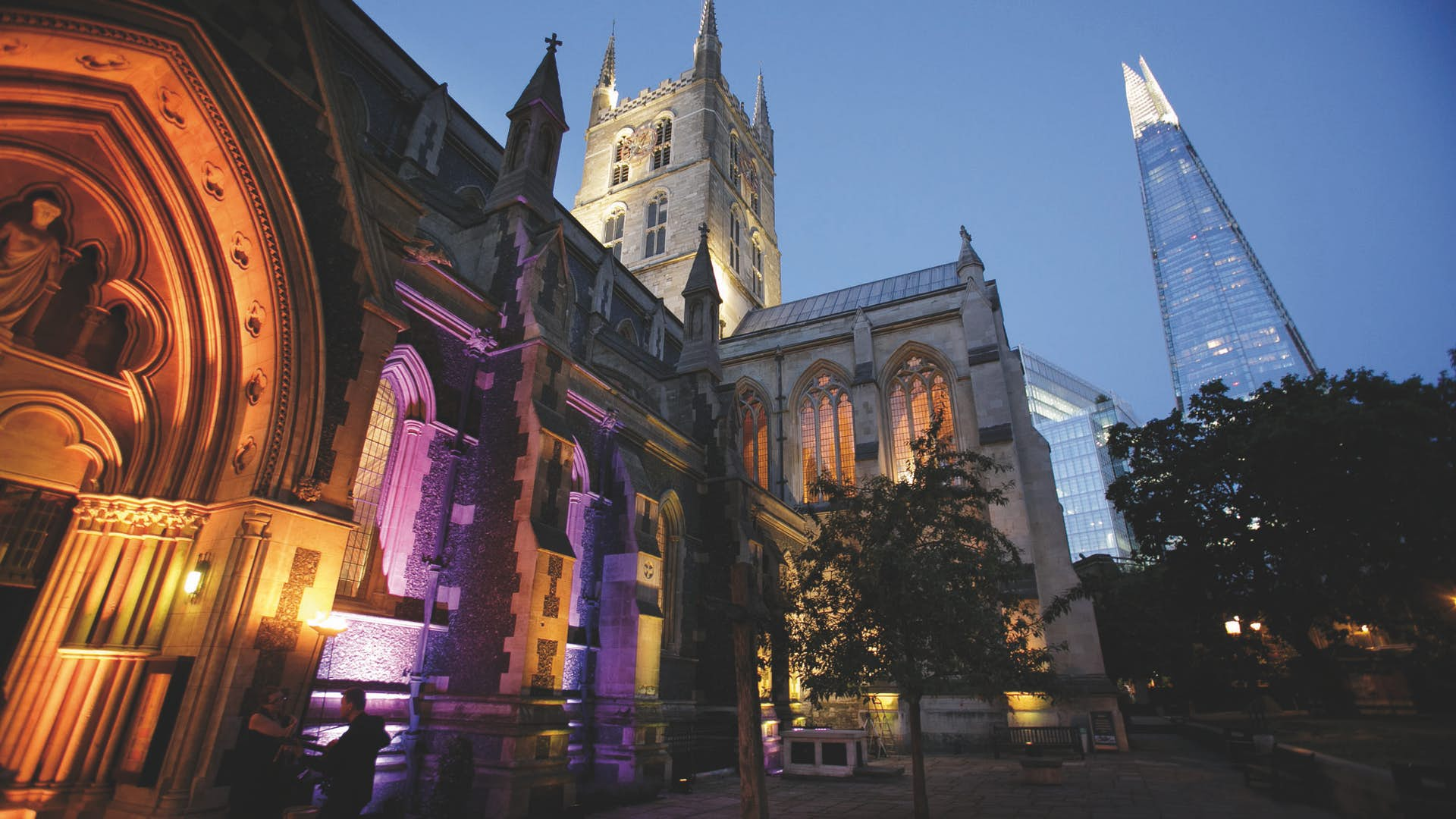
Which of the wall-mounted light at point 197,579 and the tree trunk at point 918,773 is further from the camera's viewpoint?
the tree trunk at point 918,773

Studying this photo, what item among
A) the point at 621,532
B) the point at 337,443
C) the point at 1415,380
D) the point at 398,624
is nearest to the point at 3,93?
the point at 337,443

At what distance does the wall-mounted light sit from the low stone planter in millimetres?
13147

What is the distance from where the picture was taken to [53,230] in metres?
6.85

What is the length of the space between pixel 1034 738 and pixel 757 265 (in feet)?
111

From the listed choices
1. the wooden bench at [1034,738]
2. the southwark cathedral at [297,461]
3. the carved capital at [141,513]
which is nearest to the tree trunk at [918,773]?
the southwark cathedral at [297,461]

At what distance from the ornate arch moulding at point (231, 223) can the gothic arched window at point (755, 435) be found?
2158 centimetres

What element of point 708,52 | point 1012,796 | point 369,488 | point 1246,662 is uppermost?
point 708,52

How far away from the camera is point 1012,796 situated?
36.3 feet

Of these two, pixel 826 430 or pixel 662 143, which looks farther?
pixel 662 143

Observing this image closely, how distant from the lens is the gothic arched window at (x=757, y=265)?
43906 millimetres

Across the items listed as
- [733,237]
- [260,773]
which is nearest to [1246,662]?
[260,773]

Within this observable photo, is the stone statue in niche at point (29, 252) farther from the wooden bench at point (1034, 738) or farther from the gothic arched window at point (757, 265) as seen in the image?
the gothic arched window at point (757, 265)

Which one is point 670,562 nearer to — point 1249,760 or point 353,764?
point 353,764

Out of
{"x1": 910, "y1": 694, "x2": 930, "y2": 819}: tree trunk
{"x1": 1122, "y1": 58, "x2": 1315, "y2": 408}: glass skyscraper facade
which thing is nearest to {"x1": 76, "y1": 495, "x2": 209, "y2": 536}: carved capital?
{"x1": 910, "y1": 694, "x2": 930, "y2": 819}: tree trunk
